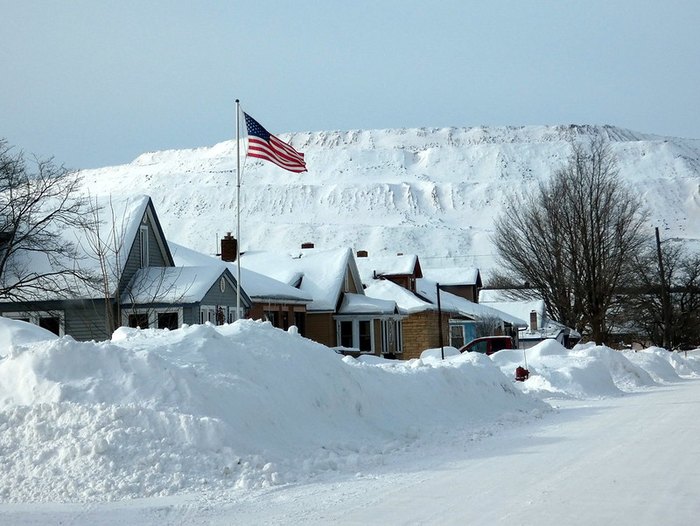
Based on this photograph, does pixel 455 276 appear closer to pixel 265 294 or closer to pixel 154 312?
pixel 265 294

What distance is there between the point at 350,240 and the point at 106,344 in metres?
134

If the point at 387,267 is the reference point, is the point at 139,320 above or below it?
below

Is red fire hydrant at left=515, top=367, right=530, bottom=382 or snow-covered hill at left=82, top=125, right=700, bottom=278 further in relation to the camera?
snow-covered hill at left=82, top=125, right=700, bottom=278

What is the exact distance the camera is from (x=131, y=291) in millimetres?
33344

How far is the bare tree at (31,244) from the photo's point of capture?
32406mm

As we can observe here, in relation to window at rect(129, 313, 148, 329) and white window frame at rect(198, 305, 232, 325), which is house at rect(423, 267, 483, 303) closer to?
white window frame at rect(198, 305, 232, 325)

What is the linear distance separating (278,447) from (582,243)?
144 ft

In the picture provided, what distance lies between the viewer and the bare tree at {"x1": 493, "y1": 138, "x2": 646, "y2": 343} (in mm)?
52688

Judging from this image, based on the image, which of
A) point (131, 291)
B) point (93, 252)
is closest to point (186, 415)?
point (131, 291)

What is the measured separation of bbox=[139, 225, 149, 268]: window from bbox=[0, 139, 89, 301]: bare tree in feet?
7.18

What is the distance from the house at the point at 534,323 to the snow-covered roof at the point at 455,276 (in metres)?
2.26

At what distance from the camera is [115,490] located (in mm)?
10008

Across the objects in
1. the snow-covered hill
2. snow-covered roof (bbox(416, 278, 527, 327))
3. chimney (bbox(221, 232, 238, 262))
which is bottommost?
snow-covered roof (bbox(416, 278, 527, 327))

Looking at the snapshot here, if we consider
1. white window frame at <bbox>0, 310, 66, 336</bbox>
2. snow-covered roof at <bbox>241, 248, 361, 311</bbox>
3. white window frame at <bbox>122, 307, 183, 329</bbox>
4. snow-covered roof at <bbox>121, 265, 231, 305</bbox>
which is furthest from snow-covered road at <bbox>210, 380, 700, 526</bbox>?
snow-covered roof at <bbox>241, 248, 361, 311</bbox>
